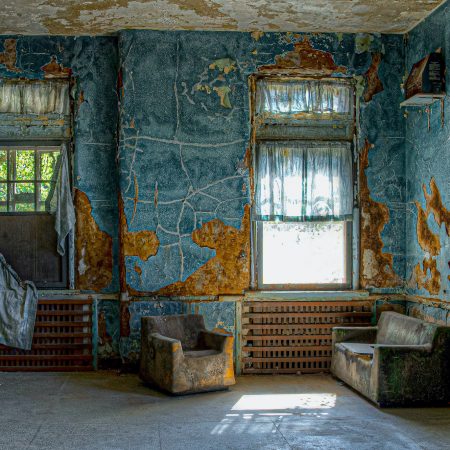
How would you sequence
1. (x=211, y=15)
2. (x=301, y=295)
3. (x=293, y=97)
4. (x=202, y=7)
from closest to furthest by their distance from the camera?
(x=202, y=7) → (x=211, y=15) → (x=301, y=295) → (x=293, y=97)

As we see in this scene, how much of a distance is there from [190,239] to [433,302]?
2.40 meters

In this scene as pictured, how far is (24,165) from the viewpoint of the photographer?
6445 millimetres

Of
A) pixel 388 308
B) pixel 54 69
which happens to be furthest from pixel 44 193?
pixel 388 308

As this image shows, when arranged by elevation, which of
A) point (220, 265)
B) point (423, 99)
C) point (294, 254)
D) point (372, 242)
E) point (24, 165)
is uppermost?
point (423, 99)

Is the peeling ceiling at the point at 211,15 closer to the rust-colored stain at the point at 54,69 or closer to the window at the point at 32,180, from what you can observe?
the rust-colored stain at the point at 54,69

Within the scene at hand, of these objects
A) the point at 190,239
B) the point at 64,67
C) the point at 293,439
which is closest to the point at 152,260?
the point at 190,239

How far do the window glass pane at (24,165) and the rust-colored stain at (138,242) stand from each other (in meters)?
1.05

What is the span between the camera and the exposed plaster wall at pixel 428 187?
5.62 metres

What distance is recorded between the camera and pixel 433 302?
19.1ft

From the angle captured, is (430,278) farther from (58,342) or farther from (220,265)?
(58,342)

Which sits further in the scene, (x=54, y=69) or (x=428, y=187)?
(x=54, y=69)

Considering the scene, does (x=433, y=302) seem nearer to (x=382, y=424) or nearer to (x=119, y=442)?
(x=382, y=424)

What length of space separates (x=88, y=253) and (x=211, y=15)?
2652 millimetres

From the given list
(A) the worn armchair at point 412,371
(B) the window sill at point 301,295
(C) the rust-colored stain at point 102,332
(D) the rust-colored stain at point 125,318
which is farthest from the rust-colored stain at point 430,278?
(C) the rust-colored stain at point 102,332
